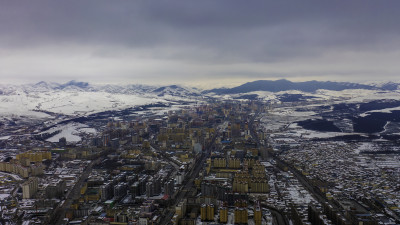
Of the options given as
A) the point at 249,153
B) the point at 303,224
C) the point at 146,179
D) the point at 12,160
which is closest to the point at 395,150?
the point at 249,153

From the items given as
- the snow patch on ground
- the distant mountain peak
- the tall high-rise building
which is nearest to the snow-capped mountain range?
the distant mountain peak

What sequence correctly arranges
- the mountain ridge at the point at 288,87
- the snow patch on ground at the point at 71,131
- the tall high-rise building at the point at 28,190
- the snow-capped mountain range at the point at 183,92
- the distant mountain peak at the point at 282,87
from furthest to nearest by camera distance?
the distant mountain peak at the point at 282,87
the mountain ridge at the point at 288,87
the snow-capped mountain range at the point at 183,92
the snow patch on ground at the point at 71,131
the tall high-rise building at the point at 28,190

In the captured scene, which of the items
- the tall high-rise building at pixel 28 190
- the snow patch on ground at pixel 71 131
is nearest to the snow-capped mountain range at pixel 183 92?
the snow patch on ground at pixel 71 131

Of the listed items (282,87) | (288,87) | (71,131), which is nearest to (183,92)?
(282,87)

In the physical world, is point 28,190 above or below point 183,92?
below

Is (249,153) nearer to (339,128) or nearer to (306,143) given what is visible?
(306,143)

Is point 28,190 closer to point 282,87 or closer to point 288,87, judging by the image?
point 282,87

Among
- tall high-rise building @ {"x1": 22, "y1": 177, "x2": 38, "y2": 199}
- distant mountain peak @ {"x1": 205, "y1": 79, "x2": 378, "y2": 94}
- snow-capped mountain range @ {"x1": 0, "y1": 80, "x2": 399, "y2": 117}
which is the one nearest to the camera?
tall high-rise building @ {"x1": 22, "y1": 177, "x2": 38, "y2": 199}

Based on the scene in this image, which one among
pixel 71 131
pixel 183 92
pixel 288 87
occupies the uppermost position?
pixel 288 87

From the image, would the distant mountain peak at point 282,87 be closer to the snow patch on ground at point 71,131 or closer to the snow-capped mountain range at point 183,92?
the snow-capped mountain range at point 183,92

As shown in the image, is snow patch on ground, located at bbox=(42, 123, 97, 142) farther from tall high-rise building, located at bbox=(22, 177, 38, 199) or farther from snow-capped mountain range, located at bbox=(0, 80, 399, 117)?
snow-capped mountain range, located at bbox=(0, 80, 399, 117)

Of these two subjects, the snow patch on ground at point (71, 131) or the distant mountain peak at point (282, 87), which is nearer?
the snow patch on ground at point (71, 131)
